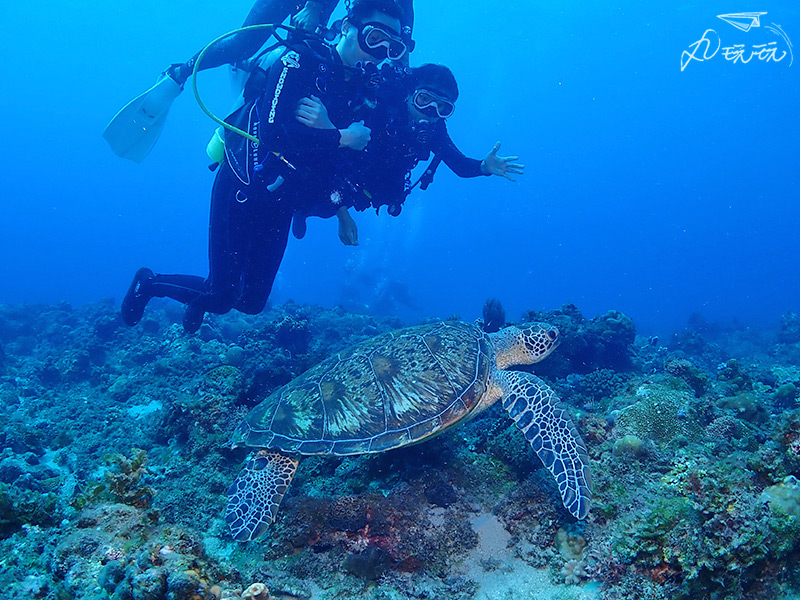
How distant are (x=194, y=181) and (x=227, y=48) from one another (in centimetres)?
13534

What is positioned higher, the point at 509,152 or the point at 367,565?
the point at 509,152

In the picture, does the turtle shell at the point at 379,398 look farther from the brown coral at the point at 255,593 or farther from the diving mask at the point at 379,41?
the diving mask at the point at 379,41

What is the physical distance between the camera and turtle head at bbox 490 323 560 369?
503cm

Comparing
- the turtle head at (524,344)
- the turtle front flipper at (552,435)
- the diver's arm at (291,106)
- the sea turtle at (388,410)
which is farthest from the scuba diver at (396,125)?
the turtle front flipper at (552,435)

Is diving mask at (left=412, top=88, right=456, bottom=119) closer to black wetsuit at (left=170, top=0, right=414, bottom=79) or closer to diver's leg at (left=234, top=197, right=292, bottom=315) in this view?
black wetsuit at (left=170, top=0, right=414, bottom=79)

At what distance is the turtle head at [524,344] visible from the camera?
198 inches

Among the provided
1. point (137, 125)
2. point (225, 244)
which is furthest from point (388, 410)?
point (137, 125)

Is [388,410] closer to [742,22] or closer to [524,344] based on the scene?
[524,344]

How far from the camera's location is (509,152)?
109875mm

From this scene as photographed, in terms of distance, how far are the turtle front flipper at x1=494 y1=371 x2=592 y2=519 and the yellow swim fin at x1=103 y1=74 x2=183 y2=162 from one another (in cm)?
873

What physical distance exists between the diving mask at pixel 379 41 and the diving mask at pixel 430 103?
1.96ft

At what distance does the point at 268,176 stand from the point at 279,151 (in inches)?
23.2

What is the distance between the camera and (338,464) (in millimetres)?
4613

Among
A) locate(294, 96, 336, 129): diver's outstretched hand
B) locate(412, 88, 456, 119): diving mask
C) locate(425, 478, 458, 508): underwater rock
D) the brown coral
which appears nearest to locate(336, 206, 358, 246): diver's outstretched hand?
locate(294, 96, 336, 129): diver's outstretched hand
